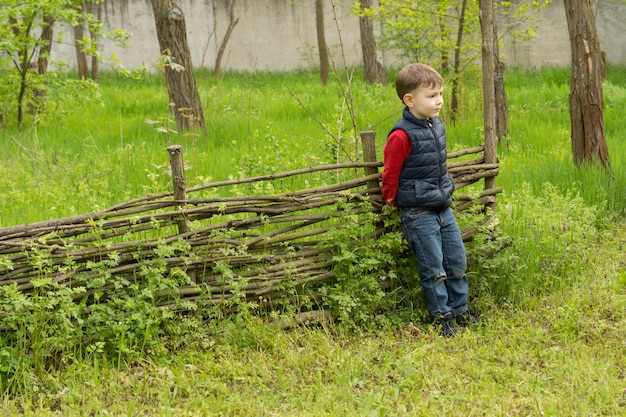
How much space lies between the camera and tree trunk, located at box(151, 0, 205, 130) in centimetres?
924

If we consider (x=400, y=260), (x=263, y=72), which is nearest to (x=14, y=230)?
(x=400, y=260)

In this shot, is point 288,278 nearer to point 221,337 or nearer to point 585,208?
point 221,337

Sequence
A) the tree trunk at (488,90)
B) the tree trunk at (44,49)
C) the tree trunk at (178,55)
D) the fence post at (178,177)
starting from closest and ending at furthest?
the fence post at (178,177) < the tree trunk at (488,90) < the tree trunk at (178,55) < the tree trunk at (44,49)

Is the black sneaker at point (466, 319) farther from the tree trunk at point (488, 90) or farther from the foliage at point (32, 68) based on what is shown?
the foliage at point (32, 68)

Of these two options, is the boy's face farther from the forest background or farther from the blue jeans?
the forest background

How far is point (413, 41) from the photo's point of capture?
1158cm

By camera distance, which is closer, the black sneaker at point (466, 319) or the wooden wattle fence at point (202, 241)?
the wooden wattle fence at point (202, 241)

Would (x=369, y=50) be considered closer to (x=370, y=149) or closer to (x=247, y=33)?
(x=247, y=33)

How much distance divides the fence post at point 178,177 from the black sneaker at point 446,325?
1590 millimetres

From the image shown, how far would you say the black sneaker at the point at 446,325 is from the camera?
4758 mm

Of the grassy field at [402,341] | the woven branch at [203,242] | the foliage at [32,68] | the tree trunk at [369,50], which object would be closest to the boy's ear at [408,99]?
the woven branch at [203,242]

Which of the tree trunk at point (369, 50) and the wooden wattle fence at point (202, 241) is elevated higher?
the tree trunk at point (369, 50)

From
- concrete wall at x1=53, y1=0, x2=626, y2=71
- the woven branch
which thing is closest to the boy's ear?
the woven branch

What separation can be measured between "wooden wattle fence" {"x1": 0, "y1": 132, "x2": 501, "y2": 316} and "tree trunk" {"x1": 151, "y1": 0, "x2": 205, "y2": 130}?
440cm
